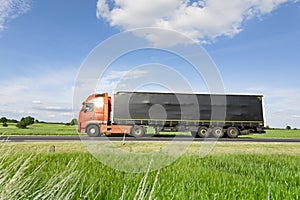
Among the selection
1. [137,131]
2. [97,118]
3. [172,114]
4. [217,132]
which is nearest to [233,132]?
[217,132]

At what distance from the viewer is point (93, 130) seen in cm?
2162

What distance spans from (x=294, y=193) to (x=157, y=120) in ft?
62.3

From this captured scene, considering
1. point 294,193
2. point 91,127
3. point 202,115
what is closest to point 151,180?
point 294,193

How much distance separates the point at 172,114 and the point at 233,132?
5.33 m

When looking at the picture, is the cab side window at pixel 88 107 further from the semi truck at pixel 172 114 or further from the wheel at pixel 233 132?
the wheel at pixel 233 132

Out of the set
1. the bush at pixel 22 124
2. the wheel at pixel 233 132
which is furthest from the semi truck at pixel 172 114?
the bush at pixel 22 124

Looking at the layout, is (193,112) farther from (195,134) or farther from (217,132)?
(217,132)

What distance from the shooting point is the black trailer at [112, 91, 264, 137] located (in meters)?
22.5

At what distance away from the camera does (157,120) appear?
22.9m

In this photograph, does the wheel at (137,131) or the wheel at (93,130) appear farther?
the wheel at (137,131)

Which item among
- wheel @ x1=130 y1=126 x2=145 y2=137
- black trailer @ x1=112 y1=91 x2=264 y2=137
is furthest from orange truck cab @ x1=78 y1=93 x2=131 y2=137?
black trailer @ x1=112 y1=91 x2=264 y2=137

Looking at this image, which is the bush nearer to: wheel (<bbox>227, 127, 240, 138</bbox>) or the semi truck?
the semi truck

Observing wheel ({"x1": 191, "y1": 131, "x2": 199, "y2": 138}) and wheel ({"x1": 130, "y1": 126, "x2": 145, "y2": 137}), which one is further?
wheel ({"x1": 191, "y1": 131, "x2": 199, "y2": 138})

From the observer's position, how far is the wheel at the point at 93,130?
70.4 ft
